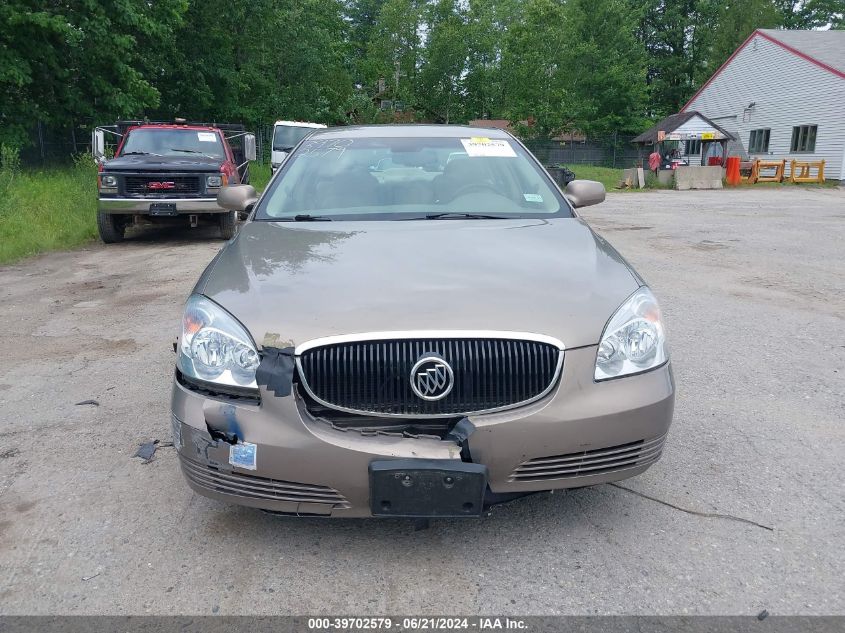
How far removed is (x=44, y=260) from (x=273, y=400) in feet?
30.0

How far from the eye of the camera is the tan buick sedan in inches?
94.9

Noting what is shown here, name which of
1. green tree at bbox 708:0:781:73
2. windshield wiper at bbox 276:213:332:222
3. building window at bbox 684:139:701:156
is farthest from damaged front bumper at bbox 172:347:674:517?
green tree at bbox 708:0:781:73

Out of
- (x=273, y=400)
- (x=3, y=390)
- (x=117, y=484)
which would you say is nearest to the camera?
(x=273, y=400)

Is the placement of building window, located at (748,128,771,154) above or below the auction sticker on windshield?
above

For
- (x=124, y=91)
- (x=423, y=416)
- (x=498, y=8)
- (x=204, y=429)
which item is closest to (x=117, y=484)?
(x=204, y=429)

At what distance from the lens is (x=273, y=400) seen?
8.00 feet

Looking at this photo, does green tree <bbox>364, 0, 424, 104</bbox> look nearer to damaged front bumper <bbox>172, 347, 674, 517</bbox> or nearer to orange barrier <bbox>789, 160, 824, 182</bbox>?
orange barrier <bbox>789, 160, 824, 182</bbox>

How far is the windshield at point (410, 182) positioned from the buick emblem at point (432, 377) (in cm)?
146

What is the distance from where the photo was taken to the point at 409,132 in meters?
4.63

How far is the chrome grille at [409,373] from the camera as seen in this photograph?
8.04 ft

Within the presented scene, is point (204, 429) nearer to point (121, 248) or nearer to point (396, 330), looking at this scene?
point (396, 330)

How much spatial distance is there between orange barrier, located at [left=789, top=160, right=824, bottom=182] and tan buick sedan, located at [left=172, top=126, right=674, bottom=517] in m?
33.6

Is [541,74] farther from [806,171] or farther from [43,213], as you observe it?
[43,213]

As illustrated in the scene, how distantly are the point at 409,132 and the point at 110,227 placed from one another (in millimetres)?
8472
